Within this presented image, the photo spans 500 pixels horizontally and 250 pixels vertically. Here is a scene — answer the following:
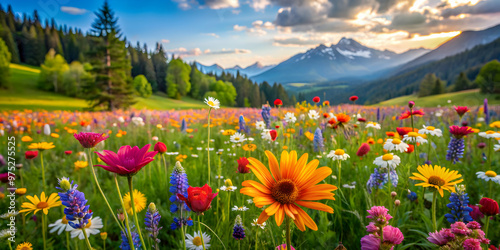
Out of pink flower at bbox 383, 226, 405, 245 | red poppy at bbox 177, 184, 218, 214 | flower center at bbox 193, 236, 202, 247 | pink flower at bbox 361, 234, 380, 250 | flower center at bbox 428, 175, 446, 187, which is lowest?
flower center at bbox 193, 236, 202, 247

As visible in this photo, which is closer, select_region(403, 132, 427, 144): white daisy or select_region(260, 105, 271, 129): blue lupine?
select_region(403, 132, 427, 144): white daisy

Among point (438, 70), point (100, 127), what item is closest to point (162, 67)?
point (100, 127)

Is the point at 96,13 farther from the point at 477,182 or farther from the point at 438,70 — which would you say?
the point at 438,70

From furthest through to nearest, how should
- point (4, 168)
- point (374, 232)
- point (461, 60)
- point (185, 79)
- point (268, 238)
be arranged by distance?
point (461, 60) → point (185, 79) → point (4, 168) → point (268, 238) → point (374, 232)

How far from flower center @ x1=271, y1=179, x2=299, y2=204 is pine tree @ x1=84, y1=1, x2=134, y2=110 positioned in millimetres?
25883

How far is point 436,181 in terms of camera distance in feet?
3.95

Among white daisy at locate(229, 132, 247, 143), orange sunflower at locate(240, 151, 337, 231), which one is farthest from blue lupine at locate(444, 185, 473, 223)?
white daisy at locate(229, 132, 247, 143)

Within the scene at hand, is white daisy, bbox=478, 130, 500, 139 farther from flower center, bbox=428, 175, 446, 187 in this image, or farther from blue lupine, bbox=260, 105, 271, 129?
blue lupine, bbox=260, 105, 271, 129

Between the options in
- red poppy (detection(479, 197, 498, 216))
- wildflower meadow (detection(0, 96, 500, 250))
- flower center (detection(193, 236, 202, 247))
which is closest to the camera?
wildflower meadow (detection(0, 96, 500, 250))

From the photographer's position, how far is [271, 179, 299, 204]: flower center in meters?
0.82

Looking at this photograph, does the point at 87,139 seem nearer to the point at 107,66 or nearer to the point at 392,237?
the point at 392,237

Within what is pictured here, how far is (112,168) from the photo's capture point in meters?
Answer: 0.75

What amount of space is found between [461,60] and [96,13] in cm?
14920

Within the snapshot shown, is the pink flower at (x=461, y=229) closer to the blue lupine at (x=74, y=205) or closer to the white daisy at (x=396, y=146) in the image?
the white daisy at (x=396, y=146)
